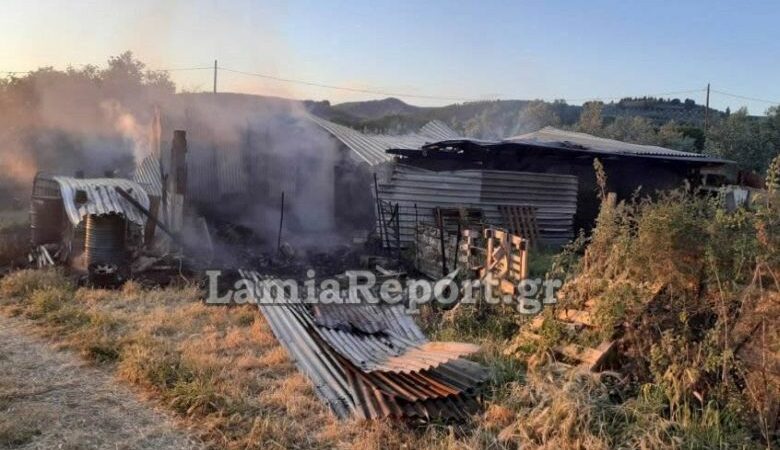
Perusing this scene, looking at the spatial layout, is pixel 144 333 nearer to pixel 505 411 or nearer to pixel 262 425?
pixel 262 425

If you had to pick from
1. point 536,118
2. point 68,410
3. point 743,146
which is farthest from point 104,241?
point 536,118

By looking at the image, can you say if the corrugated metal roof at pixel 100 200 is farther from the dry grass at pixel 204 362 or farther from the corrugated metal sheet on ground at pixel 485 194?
the corrugated metal sheet on ground at pixel 485 194

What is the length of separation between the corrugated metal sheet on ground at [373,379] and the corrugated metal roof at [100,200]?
16.4 feet

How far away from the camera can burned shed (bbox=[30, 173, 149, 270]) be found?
9133 millimetres

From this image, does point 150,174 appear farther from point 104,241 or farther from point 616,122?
point 616,122

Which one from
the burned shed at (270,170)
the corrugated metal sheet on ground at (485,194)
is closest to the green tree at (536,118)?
the corrugated metal sheet on ground at (485,194)

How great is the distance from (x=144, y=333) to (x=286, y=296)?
6.23 ft

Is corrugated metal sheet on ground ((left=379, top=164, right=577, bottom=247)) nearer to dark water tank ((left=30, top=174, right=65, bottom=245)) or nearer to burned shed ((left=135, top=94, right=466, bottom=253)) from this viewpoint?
burned shed ((left=135, top=94, right=466, bottom=253))

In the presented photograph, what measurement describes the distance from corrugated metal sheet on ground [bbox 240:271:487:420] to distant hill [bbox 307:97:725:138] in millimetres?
24336

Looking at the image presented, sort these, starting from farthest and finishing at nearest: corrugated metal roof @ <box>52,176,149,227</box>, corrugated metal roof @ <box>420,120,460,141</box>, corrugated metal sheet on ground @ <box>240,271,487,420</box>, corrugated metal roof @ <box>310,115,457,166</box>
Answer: corrugated metal roof @ <box>420,120,460,141</box>
corrugated metal roof @ <box>310,115,457,166</box>
corrugated metal roof @ <box>52,176,149,227</box>
corrugated metal sheet on ground @ <box>240,271,487,420</box>

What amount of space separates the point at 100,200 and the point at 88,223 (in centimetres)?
78

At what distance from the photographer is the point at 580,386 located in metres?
4.01

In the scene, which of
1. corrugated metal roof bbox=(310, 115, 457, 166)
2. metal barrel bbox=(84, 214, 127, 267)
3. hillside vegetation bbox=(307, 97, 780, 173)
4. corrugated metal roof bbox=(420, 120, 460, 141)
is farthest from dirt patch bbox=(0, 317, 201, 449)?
hillside vegetation bbox=(307, 97, 780, 173)

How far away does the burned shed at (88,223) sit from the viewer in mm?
9133
